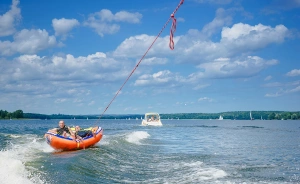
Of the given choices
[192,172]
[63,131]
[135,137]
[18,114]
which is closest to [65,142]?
[63,131]

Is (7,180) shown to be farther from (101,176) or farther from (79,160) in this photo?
(79,160)

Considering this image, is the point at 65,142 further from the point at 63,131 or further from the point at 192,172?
the point at 192,172

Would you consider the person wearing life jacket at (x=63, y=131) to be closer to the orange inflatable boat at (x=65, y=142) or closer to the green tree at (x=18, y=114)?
the orange inflatable boat at (x=65, y=142)

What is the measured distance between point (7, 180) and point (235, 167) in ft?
32.2

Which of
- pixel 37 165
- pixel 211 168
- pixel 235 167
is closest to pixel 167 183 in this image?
pixel 211 168

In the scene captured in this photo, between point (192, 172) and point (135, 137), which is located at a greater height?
point (135, 137)

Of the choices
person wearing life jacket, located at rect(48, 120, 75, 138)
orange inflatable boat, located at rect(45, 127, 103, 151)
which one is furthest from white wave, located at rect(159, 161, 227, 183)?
person wearing life jacket, located at rect(48, 120, 75, 138)

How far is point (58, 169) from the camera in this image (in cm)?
1361

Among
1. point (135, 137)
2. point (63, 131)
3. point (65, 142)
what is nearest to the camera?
point (65, 142)

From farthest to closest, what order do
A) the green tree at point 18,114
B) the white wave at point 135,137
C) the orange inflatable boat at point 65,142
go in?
the green tree at point 18,114, the white wave at point 135,137, the orange inflatable boat at point 65,142

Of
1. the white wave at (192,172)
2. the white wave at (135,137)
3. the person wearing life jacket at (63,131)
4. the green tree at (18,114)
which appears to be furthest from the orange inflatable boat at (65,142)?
the green tree at (18,114)

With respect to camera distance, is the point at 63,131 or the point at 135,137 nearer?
the point at 63,131

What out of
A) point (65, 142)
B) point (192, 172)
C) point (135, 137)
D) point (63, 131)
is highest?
point (63, 131)

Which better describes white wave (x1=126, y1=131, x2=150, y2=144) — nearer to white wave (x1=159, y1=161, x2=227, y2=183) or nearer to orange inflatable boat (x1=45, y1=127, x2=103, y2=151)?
orange inflatable boat (x1=45, y1=127, x2=103, y2=151)
